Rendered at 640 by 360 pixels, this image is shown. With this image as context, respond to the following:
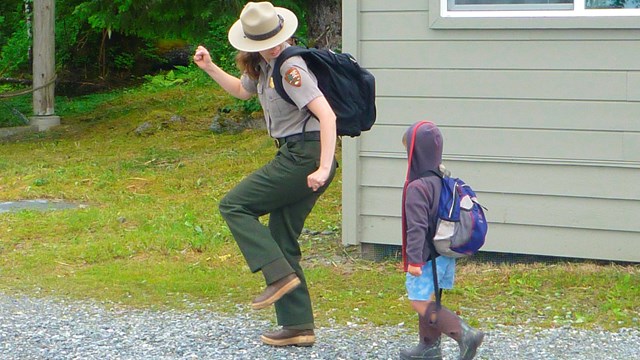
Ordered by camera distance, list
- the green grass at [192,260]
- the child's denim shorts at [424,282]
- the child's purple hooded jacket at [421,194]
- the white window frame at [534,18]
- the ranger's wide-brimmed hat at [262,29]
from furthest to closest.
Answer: the white window frame at [534,18] < the green grass at [192,260] < the ranger's wide-brimmed hat at [262,29] < the child's denim shorts at [424,282] < the child's purple hooded jacket at [421,194]

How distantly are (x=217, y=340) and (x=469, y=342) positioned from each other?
145 centimetres

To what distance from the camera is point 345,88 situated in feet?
16.3

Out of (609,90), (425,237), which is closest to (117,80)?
(609,90)

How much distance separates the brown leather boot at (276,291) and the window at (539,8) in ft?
8.27

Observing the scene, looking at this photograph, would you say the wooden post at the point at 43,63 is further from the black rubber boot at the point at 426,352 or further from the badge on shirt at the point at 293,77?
the black rubber boot at the point at 426,352

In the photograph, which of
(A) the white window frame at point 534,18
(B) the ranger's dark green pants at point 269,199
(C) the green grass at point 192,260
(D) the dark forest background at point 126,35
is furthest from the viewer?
(D) the dark forest background at point 126,35

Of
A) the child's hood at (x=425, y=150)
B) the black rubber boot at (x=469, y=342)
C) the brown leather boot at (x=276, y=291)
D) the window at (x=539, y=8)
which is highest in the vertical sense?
the window at (x=539, y=8)

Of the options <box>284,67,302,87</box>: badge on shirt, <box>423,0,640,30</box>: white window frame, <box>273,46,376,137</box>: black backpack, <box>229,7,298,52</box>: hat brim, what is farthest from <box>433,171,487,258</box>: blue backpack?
<box>423,0,640,30</box>: white window frame

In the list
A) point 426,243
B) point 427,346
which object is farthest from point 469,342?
point 426,243

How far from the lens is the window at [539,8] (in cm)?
630

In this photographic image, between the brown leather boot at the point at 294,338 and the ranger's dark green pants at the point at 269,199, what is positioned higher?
the ranger's dark green pants at the point at 269,199

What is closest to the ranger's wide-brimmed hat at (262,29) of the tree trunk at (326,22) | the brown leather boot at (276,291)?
the brown leather boot at (276,291)

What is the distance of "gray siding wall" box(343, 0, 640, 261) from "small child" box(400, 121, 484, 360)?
1.98m

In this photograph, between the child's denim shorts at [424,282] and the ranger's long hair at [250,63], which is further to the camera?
the ranger's long hair at [250,63]
